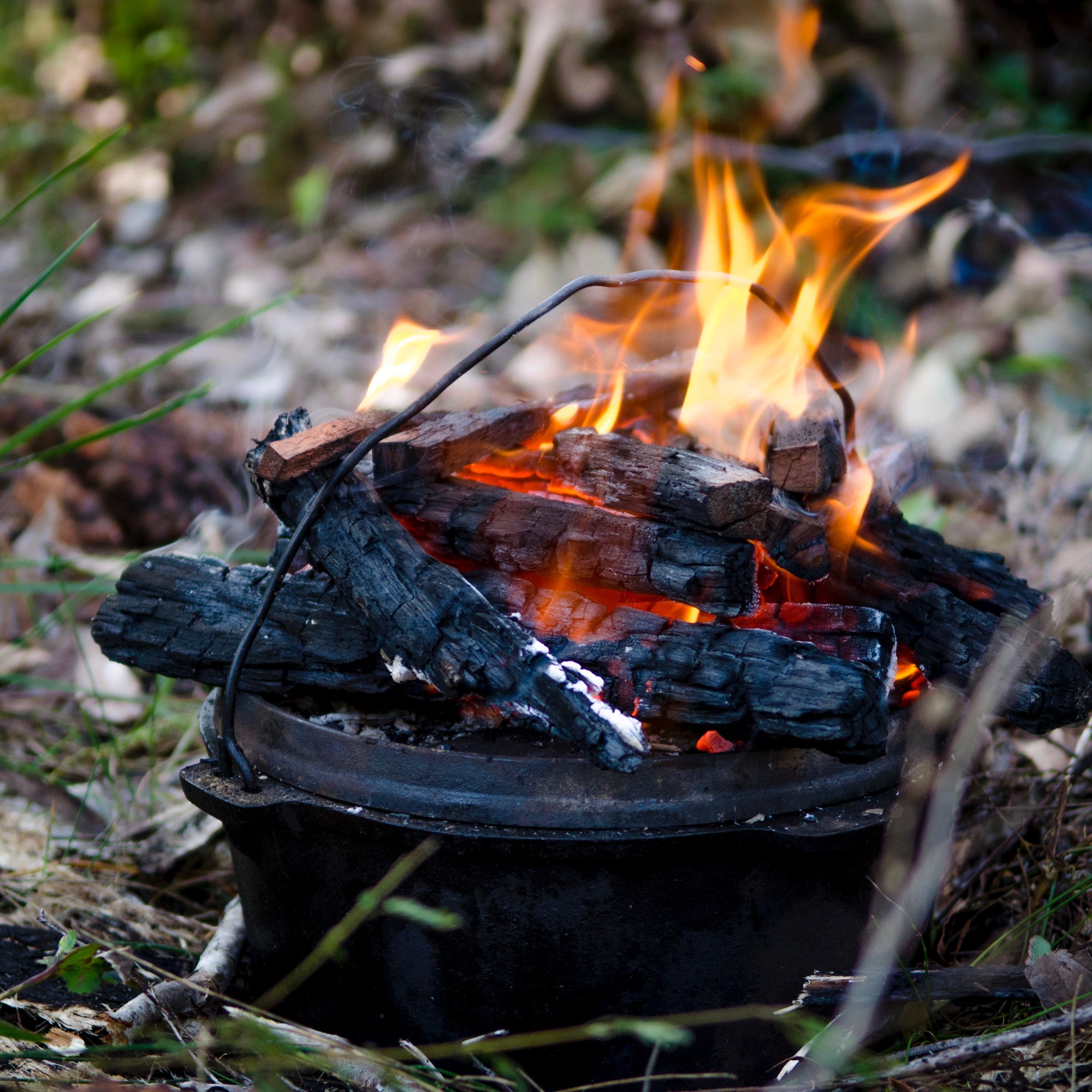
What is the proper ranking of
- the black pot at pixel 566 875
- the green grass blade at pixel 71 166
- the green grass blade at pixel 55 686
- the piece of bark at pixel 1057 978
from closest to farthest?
1. the black pot at pixel 566 875
2. the piece of bark at pixel 1057 978
3. the green grass blade at pixel 71 166
4. the green grass blade at pixel 55 686

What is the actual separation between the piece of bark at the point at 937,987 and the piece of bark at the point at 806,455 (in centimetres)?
69

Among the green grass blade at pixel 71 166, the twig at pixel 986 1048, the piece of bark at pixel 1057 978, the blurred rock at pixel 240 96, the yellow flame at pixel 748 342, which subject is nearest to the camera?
the twig at pixel 986 1048

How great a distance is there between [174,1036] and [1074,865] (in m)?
1.45

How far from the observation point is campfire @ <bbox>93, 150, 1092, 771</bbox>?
1291mm

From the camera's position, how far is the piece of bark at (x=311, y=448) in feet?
4.57

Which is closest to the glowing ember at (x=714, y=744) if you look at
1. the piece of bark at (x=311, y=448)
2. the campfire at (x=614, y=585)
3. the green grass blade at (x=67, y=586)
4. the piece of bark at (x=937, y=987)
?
the campfire at (x=614, y=585)

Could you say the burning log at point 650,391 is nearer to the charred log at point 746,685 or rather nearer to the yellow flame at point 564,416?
the yellow flame at point 564,416

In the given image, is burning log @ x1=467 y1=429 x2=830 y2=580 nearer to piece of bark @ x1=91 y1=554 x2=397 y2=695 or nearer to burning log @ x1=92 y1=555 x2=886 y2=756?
burning log @ x1=92 y1=555 x2=886 y2=756

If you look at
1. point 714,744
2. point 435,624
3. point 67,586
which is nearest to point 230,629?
point 435,624

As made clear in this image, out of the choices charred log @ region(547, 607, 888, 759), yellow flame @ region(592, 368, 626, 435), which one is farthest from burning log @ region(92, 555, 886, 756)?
yellow flame @ region(592, 368, 626, 435)

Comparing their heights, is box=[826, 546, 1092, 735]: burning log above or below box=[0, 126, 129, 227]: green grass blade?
below

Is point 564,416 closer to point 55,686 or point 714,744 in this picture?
point 714,744

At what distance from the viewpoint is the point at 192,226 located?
540cm

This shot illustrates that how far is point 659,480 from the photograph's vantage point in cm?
139
